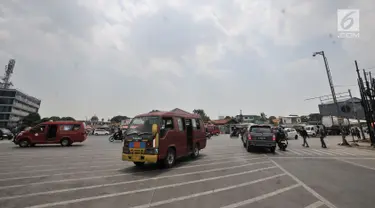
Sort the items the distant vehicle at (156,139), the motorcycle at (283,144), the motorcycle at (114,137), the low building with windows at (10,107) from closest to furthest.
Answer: the distant vehicle at (156,139) < the motorcycle at (283,144) < the motorcycle at (114,137) < the low building with windows at (10,107)

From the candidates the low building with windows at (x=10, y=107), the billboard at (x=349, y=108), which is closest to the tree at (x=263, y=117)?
the billboard at (x=349, y=108)

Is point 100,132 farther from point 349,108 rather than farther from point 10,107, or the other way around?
point 10,107

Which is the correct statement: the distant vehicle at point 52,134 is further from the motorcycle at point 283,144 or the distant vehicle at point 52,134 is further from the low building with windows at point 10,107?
the low building with windows at point 10,107

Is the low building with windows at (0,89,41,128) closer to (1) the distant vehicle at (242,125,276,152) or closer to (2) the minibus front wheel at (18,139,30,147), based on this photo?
(2) the minibus front wheel at (18,139,30,147)

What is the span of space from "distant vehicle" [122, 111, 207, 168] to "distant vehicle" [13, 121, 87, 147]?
12.9m

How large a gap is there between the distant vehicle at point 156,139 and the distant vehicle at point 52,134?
42.4ft

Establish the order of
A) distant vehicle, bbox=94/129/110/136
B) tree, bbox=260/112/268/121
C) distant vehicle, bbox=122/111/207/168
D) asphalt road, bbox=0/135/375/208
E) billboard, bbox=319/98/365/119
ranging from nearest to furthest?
asphalt road, bbox=0/135/375/208 < distant vehicle, bbox=122/111/207/168 < billboard, bbox=319/98/365/119 < distant vehicle, bbox=94/129/110/136 < tree, bbox=260/112/268/121

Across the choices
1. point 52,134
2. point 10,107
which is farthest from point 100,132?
point 10,107

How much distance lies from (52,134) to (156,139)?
15074 mm

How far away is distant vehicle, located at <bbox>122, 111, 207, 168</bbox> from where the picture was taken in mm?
8266

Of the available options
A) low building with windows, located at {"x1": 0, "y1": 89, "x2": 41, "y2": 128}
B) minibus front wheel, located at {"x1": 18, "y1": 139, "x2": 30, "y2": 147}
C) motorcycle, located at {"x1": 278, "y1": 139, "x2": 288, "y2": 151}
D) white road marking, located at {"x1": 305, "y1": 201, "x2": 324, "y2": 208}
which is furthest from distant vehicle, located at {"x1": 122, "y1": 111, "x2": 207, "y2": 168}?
low building with windows, located at {"x1": 0, "y1": 89, "x2": 41, "y2": 128}

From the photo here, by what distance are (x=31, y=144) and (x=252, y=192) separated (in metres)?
19.7

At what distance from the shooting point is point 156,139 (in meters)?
8.30

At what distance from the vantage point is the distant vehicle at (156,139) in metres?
8.27
